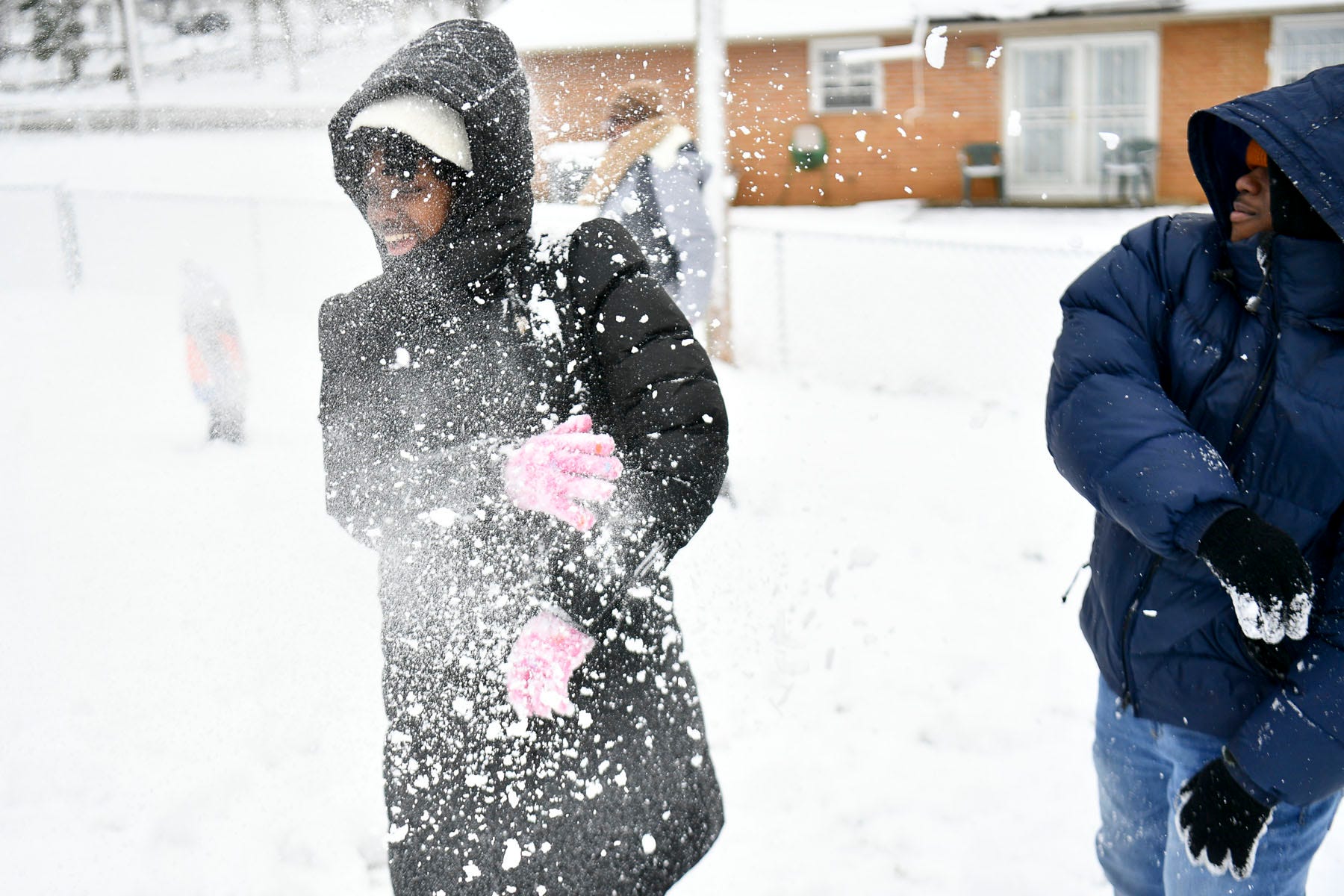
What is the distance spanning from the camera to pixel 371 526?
1378mm

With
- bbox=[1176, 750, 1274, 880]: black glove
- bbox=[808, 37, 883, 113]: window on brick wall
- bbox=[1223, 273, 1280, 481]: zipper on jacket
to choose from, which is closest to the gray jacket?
bbox=[1223, 273, 1280, 481]: zipper on jacket

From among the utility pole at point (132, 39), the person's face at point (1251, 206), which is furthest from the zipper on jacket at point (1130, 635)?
the utility pole at point (132, 39)

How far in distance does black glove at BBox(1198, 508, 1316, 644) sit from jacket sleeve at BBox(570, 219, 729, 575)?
61cm

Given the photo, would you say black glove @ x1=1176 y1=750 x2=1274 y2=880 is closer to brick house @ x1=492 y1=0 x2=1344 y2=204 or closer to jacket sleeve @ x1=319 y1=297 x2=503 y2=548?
jacket sleeve @ x1=319 y1=297 x2=503 y2=548

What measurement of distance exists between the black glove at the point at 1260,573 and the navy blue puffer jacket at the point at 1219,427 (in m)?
0.03

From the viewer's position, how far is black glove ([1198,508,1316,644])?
120 cm

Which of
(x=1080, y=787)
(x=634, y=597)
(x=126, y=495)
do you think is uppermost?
(x=634, y=597)

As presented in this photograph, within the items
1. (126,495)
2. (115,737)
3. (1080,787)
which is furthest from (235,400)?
(1080,787)

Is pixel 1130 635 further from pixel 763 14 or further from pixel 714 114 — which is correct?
pixel 763 14

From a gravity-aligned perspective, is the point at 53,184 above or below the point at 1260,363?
above

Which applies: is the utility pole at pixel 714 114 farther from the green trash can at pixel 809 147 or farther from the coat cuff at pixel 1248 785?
the green trash can at pixel 809 147

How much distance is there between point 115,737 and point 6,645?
50cm

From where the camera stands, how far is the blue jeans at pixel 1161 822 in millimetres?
1354

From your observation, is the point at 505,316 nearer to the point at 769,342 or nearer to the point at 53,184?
the point at 53,184
